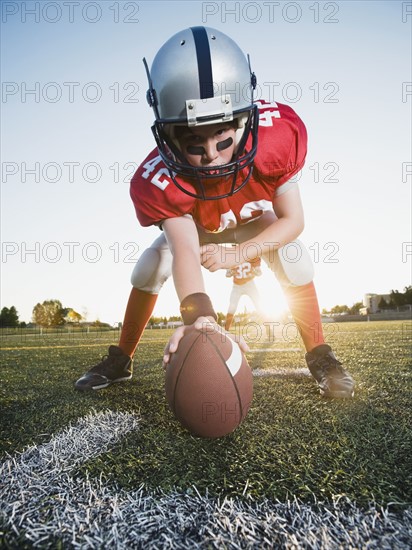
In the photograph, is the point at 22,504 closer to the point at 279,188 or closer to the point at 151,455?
the point at 151,455

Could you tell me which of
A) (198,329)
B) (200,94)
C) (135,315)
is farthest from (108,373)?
(200,94)

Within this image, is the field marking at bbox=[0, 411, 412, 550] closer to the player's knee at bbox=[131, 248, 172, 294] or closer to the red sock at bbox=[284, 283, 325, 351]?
the red sock at bbox=[284, 283, 325, 351]

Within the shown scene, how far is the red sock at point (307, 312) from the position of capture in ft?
8.71

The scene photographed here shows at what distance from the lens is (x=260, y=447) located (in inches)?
62.0

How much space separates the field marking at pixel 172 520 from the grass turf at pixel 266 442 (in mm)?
60

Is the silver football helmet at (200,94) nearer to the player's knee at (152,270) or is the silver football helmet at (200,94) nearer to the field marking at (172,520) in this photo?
the player's knee at (152,270)

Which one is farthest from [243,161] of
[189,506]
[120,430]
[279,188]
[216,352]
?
[189,506]

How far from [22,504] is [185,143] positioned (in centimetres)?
160

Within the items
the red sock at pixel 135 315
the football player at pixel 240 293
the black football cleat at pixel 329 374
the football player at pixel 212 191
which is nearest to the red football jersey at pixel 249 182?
the football player at pixel 212 191

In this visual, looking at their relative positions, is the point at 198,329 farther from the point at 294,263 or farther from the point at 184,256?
the point at 294,263

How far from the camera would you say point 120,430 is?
5.96 feet

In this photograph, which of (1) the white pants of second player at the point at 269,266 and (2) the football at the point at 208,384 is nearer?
(2) the football at the point at 208,384

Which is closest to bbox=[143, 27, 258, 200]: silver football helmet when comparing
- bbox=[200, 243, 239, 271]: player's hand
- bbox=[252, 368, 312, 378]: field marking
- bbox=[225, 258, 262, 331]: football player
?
bbox=[200, 243, 239, 271]: player's hand

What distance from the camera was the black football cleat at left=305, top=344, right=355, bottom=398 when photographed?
2.28 meters
